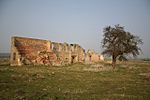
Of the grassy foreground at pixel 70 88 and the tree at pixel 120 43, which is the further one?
the tree at pixel 120 43

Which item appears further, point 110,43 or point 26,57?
point 26,57

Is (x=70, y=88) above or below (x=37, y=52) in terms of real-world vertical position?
below

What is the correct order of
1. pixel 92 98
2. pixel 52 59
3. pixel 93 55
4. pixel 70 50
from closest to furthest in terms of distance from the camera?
pixel 92 98 < pixel 52 59 < pixel 70 50 < pixel 93 55

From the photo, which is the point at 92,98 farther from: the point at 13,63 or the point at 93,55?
the point at 93,55

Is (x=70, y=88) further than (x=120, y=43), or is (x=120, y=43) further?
(x=120, y=43)

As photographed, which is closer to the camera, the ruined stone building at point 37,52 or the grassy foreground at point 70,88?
the grassy foreground at point 70,88

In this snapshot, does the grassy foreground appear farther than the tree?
No

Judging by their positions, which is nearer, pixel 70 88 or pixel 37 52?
pixel 70 88

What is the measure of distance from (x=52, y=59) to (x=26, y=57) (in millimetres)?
6367

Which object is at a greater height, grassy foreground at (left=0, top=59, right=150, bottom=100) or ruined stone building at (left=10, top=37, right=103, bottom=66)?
ruined stone building at (left=10, top=37, right=103, bottom=66)

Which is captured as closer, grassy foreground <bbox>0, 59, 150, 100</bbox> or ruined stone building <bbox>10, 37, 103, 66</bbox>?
grassy foreground <bbox>0, 59, 150, 100</bbox>


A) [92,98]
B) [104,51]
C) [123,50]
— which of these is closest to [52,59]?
[104,51]

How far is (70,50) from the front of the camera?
52.9 meters

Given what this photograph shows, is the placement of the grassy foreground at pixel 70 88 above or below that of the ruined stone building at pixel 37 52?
below
